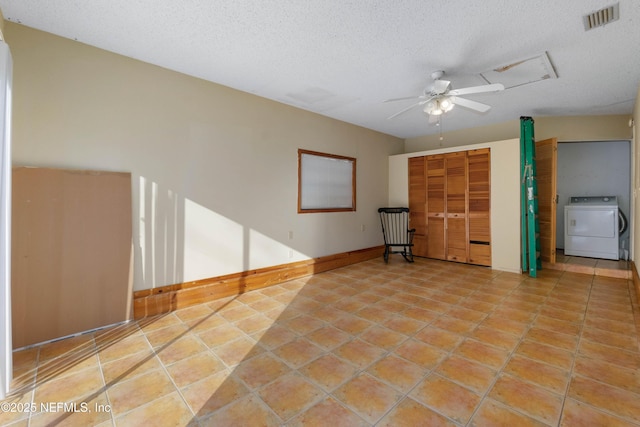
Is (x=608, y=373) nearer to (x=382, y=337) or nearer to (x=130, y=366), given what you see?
(x=382, y=337)

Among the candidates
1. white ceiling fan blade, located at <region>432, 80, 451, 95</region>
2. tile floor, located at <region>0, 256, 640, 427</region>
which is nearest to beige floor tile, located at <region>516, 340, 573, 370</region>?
tile floor, located at <region>0, 256, 640, 427</region>

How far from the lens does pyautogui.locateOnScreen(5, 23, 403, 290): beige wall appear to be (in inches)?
92.5

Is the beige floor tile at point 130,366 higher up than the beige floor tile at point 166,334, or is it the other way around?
the beige floor tile at point 166,334

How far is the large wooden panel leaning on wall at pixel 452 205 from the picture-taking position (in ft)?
15.3

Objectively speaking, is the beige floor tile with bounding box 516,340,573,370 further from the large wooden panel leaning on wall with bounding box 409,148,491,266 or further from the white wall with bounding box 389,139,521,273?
the large wooden panel leaning on wall with bounding box 409,148,491,266

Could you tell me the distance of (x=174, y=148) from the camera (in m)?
2.98

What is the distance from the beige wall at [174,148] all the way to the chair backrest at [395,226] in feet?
5.59

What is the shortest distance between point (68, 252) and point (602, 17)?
4.72 meters

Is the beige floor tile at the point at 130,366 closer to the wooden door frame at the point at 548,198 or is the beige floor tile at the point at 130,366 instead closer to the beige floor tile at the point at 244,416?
the beige floor tile at the point at 244,416

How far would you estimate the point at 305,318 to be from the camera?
8.95 feet

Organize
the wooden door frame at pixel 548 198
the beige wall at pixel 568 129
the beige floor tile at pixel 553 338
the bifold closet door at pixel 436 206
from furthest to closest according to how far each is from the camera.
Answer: the bifold closet door at pixel 436 206 → the beige wall at pixel 568 129 → the wooden door frame at pixel 548 198 → the beige floor tile at pixel 553 338

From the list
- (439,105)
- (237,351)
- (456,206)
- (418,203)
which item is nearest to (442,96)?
(439,105)

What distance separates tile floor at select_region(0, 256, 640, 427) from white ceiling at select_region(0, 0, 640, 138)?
254 centimetres

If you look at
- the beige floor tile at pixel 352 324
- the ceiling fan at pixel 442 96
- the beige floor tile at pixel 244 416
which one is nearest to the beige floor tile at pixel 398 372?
the beige floor tile at pixel 352 324
